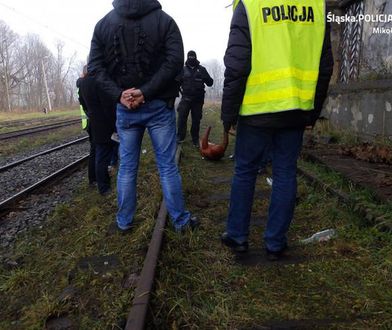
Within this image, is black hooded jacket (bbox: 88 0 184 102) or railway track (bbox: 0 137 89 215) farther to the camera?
railway track (bbox: 0 137 89 215)

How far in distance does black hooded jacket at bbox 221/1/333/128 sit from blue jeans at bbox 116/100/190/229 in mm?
699

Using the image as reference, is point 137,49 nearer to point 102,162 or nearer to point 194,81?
point 102,162

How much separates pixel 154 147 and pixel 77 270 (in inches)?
46.5

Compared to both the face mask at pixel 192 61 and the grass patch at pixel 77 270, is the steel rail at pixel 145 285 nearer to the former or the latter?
the grass patch at pixel 77 270

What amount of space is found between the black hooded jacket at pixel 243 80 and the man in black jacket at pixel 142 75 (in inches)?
24.4

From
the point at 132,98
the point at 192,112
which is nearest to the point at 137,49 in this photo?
the point at 132,98

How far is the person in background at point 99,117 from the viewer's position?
519 cm

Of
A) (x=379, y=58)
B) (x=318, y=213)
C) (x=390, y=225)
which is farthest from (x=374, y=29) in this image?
(x=390, y=225)

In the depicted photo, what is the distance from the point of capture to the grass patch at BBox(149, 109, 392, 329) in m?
2.35

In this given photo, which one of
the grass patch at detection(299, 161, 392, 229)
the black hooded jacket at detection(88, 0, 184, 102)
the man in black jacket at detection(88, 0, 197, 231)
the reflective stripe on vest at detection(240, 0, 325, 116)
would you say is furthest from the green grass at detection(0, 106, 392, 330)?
the black hooded jacket at detection(88, 0, 184, 102)

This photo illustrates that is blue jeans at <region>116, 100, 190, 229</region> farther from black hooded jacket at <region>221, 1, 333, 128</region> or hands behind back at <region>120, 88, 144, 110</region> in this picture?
black hooded jacket at <region>221, 1, 333, 128</region>

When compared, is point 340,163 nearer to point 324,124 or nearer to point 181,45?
point 181,45

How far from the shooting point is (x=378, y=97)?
20.4 ft

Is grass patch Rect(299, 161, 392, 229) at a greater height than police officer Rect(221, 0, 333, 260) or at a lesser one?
lesser
